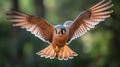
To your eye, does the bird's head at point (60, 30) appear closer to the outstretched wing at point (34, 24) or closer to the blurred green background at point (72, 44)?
the outstretched wing at point (34, 24)

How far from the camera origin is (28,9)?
11016 millimetres

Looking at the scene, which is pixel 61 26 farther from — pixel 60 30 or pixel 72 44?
pixel 72 44

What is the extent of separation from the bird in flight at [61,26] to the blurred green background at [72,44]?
606 centimetres

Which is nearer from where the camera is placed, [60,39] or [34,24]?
[60,39]

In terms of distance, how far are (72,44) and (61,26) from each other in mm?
6637

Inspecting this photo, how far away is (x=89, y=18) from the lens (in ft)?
7.97

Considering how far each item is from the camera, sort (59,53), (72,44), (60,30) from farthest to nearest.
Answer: (72,44) → (59,53) → (60,30)

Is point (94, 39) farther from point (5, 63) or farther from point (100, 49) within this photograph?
point (5, 63)

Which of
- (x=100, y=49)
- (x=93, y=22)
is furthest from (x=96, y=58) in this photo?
(x=93, y=22)

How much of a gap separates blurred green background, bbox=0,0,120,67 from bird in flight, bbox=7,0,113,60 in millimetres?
6062

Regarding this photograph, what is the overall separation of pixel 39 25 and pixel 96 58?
7486 millimetres

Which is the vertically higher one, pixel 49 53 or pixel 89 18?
pixel 89 18

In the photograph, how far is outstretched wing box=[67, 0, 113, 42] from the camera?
2230mm

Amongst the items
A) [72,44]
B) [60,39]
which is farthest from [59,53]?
[72,44]
